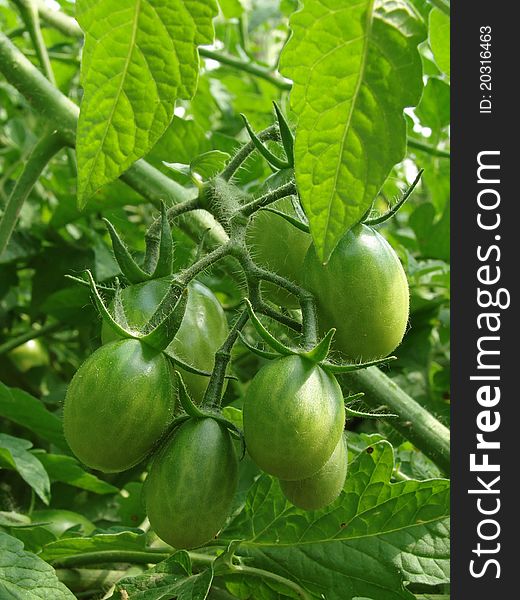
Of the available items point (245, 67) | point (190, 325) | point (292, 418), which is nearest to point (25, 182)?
point (190, 325)

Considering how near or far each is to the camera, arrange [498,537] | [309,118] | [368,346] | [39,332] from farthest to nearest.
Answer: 1. [39,332]
2. [498,537]
3. [368,346]
4. [309,118]

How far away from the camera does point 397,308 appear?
87 cm

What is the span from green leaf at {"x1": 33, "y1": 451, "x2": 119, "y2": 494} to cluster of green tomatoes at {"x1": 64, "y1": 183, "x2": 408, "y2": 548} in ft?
1.49

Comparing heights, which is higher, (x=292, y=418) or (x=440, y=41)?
(x=440, y=41)

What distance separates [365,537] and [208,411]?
35cm

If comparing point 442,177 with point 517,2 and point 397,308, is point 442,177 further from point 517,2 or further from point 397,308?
point 397,308

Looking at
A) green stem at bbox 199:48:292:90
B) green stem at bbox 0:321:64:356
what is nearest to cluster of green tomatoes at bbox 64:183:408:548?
green stem at bbox 0:321:64:356

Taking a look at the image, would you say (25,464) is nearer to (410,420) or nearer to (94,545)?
(94,545)

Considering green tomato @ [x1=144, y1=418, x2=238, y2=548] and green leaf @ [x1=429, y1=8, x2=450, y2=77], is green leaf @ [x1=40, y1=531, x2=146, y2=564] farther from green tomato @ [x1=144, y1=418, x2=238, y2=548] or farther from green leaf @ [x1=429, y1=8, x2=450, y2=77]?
green leaf @ [x1=429, y1=8, x2=450, y2=77]

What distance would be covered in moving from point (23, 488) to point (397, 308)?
0.93 m

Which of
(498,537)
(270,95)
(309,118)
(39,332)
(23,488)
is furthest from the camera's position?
(270,95)

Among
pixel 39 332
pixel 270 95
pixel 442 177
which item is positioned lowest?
A: pixel 39 332

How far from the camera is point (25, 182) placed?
1327mm

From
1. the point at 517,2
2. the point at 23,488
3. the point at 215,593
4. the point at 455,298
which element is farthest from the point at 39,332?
the point at 517,2
